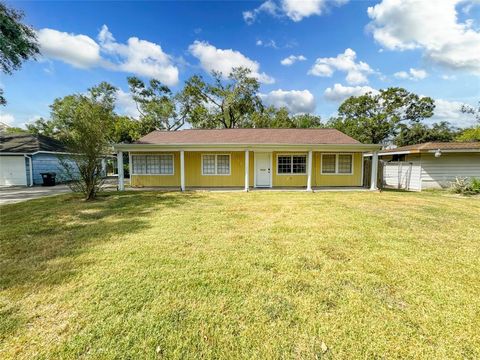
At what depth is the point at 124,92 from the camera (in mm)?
26984

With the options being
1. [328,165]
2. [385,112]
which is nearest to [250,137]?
[328,165]

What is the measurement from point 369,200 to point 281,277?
7692 millimetres

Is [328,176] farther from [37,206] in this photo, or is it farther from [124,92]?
[124,92]

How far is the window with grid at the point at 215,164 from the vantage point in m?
12.8

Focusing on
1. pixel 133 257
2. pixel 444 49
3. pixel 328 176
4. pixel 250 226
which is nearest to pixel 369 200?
pixel 328 176

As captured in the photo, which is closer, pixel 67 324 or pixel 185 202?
pixel 67 324

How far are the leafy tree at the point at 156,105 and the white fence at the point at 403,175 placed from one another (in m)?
21.9

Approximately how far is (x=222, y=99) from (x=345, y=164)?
17.8 m

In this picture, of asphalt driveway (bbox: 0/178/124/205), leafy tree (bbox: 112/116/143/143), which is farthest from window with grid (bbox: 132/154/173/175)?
leafy tree (bbox: 112/116/143/143)

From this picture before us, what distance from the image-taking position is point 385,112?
30891 mm

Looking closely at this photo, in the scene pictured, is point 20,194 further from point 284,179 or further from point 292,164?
point 292,164

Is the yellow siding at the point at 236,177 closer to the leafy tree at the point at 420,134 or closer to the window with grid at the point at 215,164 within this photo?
the window with grid at the point at 215,164

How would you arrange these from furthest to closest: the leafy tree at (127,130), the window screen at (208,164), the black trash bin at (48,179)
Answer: the leafy tree at (127,130) → the black trash bin at (48,179) → the window screen at (208,164)

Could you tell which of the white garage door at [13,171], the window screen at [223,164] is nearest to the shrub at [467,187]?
the window screen at [223,164]
